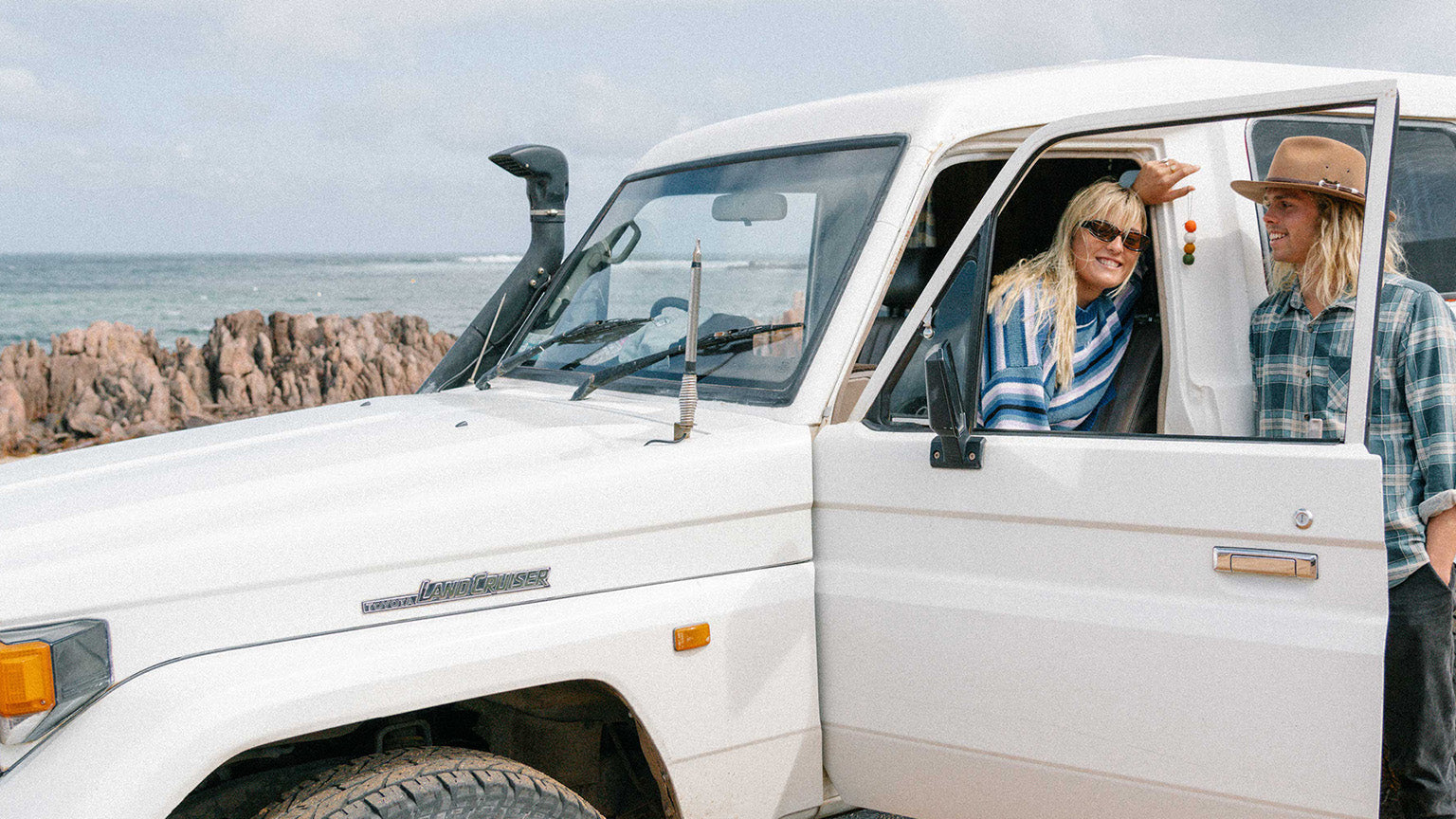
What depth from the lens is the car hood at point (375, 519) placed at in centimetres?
219

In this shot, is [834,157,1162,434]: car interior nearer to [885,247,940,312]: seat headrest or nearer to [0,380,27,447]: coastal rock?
[885,247,940,312]: seat headrest

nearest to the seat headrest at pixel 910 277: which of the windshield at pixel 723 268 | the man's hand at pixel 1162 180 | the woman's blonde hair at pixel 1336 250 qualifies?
the windshield at pixel 723 268

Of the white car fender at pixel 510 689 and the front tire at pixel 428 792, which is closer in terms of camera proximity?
the white car fender at pixel 510 689

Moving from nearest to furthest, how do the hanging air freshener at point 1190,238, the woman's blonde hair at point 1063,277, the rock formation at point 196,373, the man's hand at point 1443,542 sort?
1. the man's hand at point 1443,542
2. the woman's blonde hair at point 1063,277
3. the hanging air freshener at point 1190,238
4. the rock formation at point 196,373

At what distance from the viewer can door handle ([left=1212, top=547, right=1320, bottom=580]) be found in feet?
7.73

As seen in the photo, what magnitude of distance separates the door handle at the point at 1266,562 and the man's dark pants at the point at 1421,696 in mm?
478

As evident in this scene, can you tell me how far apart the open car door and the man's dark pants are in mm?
459

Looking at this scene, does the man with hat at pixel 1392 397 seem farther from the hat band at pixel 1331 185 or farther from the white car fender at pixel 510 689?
the white car fender at pixel 510 689

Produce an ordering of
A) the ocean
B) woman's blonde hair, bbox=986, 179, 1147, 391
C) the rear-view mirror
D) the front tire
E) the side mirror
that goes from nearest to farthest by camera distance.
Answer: the front tire → the side mirror → woman's blonde hair, bbox=986, 179, 1147, 391 → the rear-view mirror → the ocean

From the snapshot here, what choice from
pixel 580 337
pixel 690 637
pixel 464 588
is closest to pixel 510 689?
pixel 464 588

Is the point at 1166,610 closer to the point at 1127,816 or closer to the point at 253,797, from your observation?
the point at 1127,816

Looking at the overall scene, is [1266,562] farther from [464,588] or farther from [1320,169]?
[464,588]

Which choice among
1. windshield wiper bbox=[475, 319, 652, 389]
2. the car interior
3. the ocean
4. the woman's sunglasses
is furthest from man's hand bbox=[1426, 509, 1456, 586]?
the ocean

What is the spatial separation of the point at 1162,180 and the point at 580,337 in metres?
1.76
